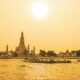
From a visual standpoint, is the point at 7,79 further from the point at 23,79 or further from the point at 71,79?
the point at 71,79

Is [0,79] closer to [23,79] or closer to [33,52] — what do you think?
[23,79]

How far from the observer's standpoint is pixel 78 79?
48.8 m

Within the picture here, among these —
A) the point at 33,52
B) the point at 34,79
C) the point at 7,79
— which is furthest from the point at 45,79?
the point at 33,52

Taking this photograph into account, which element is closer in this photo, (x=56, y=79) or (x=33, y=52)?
(x=56, y=79)

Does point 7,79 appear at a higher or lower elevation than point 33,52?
lower

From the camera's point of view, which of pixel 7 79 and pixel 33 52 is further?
pixel 33 52

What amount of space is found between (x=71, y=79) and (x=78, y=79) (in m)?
0.91

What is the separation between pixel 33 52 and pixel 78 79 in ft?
491

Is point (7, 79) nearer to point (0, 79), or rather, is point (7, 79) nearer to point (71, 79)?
point (0, 79)

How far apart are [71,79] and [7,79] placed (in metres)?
8.33

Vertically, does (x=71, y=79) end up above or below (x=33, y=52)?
below

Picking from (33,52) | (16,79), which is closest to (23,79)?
(16,79)

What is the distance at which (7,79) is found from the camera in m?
48.2

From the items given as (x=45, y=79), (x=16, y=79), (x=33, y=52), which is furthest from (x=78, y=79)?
(x=33, y=52)
